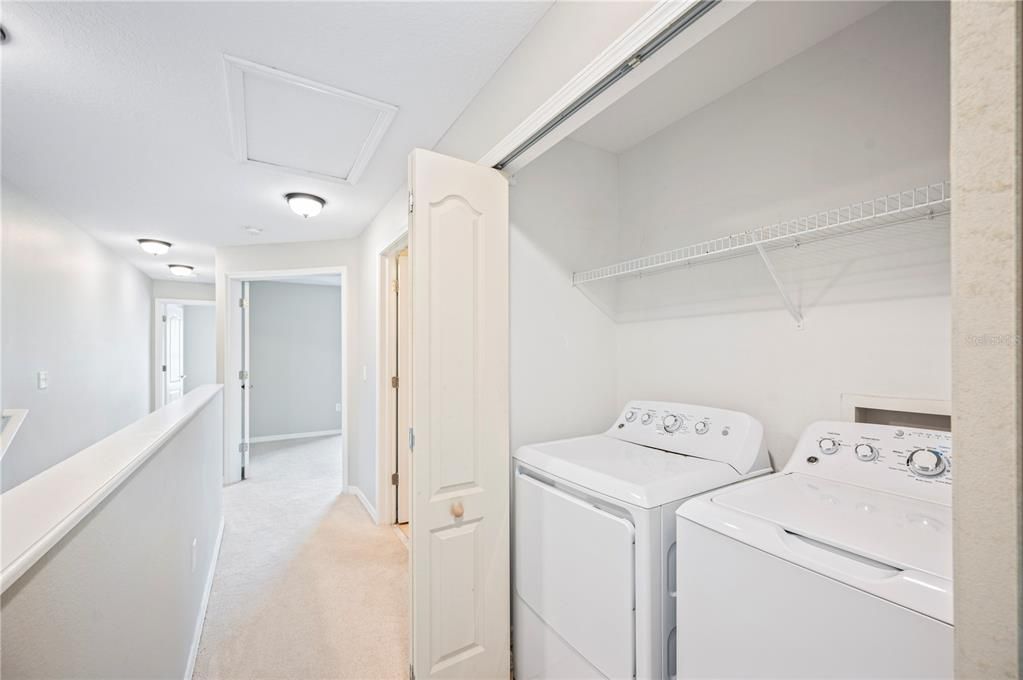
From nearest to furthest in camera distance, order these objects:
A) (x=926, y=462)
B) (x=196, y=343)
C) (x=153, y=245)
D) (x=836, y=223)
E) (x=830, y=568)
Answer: (x=830, y=568) → (x=926, y=462) → (x=836, y=223) → (x=153, y=245) → (x=196, y=343)

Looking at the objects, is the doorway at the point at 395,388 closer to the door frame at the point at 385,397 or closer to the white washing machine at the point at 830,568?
the door frame at the point at 385,397

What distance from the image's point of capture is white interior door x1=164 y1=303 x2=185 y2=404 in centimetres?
659

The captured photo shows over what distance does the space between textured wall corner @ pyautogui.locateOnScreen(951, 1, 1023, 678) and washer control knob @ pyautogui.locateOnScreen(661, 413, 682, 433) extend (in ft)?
4.57

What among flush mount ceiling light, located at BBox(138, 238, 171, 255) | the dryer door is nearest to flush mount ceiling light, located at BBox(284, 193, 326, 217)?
flush mount ceiling light, located at BBox(138, 238, 171, 255)

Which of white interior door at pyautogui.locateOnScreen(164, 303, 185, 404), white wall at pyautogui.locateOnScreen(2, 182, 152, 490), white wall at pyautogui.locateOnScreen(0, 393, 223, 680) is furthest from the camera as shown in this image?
white interior door at pyautogui.locateOnScreen(164, 303, 185, 404)

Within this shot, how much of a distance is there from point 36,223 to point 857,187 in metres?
4.63

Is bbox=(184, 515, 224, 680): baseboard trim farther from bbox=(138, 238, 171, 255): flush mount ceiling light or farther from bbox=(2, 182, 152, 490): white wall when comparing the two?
bbox=(138, 238, 171, 255): flush mount ceiling light

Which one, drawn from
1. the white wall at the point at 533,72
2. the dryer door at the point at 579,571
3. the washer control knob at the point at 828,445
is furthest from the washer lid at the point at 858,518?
the white wall at the point at 533,72

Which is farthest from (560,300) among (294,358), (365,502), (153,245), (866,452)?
(294,358)

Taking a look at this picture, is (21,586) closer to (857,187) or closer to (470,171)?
(470,171)

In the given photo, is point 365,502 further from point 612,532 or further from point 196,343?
point 196,343

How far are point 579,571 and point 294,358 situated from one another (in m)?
6.08

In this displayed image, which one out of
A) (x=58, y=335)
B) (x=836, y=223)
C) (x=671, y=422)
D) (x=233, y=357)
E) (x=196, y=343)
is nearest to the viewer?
(x=836, y=223)

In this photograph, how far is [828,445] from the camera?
4.58 ft
